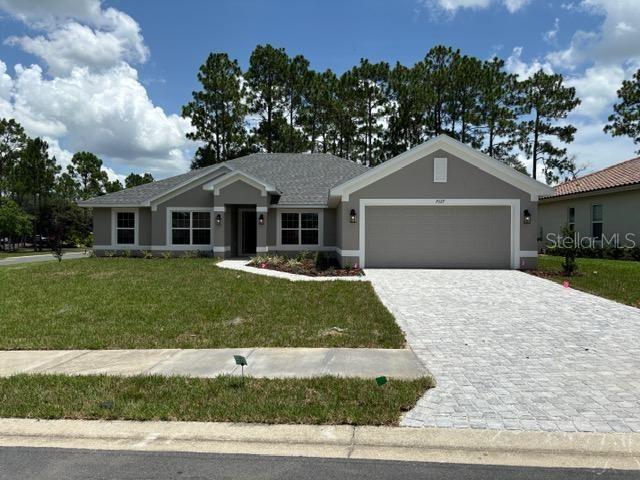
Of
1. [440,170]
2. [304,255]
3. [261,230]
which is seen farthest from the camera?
[261,230]

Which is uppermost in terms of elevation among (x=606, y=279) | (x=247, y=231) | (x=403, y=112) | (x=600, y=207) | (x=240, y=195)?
(x=403, y=112)

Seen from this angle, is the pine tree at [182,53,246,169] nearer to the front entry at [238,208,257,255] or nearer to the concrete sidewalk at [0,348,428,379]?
the front entry at [238,208,257,255]

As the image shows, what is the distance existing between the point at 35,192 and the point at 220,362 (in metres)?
56.2

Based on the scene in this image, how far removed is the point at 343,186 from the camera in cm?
1630

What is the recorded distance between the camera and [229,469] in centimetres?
337

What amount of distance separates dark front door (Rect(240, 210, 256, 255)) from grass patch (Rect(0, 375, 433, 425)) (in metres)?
17.6

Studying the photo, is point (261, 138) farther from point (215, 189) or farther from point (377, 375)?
point (377, 375)

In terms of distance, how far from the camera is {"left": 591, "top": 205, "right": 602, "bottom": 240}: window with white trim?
71.0 feet

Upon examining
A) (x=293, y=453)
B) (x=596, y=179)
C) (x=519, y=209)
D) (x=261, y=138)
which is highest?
(x=261, y=138)

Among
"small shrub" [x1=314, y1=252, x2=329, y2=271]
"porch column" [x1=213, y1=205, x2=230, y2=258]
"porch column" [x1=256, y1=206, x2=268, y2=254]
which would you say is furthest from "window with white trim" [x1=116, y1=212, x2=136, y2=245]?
"small shrub" [x1=314, y1=252, x2=329, y2=271]

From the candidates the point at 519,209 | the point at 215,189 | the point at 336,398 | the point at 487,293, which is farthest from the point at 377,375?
the point at 215,189

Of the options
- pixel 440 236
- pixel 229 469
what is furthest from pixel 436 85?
pixel 229 469

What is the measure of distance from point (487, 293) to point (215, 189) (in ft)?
43.2

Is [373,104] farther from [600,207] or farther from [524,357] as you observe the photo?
[524,357]
